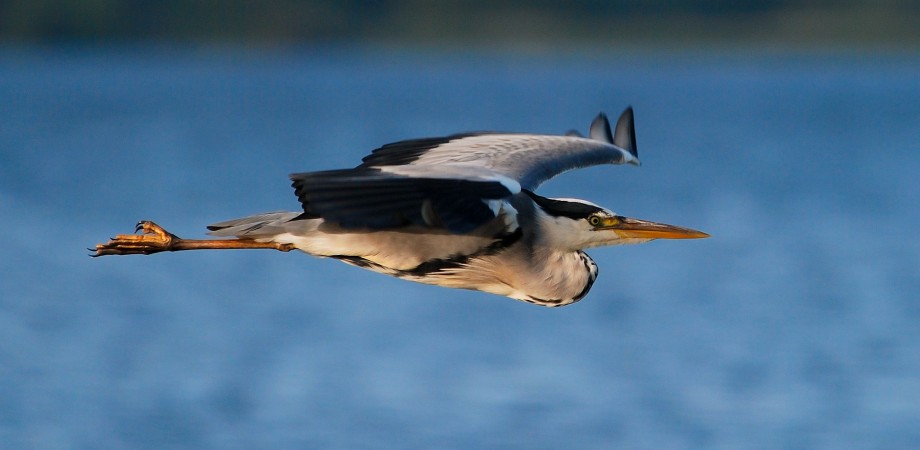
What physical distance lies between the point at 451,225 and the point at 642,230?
5.02 feet

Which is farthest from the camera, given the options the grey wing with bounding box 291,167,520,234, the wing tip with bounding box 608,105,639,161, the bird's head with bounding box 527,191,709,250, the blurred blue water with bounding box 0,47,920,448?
the blurred blue water with bounding box 0,47,920,448

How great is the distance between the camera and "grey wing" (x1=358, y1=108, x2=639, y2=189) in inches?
307

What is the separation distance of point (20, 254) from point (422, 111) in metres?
34.5

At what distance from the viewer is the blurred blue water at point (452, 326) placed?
1420 cm

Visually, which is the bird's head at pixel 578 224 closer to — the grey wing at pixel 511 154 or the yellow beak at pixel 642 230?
the yellow beak at pixel 642 230

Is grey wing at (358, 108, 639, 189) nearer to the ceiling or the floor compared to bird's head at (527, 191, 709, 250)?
nearer to the ceiling

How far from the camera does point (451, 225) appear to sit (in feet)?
21.0

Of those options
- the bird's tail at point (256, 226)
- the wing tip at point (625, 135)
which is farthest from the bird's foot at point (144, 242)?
the wing tip at point (625, 135)

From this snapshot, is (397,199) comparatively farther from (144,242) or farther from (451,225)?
(144,242)

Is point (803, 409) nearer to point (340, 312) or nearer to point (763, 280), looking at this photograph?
point (340, 312)

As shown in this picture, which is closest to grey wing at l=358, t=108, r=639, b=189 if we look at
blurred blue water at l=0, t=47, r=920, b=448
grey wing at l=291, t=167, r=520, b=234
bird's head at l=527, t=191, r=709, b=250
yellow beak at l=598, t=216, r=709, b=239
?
bird's head at l=527, t=191, r=709, b=250

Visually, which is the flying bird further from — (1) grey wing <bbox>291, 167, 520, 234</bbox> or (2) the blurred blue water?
(2) the blurred blue water

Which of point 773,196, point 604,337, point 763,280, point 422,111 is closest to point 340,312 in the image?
point 604,337

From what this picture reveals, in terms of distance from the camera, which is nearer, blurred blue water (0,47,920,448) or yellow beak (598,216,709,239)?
yellow beak (598,216,709,239)
